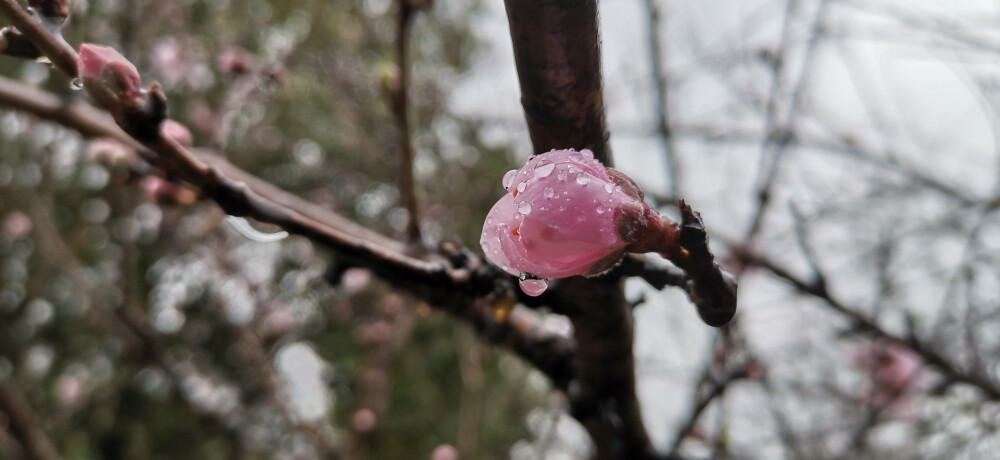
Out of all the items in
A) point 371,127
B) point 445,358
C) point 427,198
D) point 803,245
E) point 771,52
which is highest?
point 771,52

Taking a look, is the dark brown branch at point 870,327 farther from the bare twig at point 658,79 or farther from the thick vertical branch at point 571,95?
the thick vertical branch at point 571,95

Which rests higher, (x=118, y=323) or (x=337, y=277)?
(x=337, y=277)

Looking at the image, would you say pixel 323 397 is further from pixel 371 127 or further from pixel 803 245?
pixel 803 245

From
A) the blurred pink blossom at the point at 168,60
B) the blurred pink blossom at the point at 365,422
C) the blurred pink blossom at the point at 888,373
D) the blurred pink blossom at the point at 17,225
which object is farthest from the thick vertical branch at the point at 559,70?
the blurred pink blossom at the point at 17,225

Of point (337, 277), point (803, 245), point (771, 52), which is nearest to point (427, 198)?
point (771, 52)

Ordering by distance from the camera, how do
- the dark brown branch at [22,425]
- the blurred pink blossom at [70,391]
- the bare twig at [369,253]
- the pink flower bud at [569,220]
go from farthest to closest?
the blurred pink blossom at [70,391] → the dark brown branch at [22,425] → the bare twig at [369,253] → the pink flower bud at [569,220]

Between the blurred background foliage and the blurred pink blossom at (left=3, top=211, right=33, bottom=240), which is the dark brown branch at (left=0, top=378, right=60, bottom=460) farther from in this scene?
the blurred pink blossom at (left=3, top=211, right=33, bottom=240)
